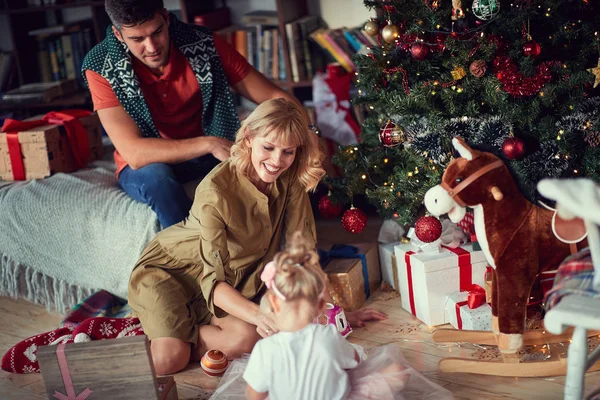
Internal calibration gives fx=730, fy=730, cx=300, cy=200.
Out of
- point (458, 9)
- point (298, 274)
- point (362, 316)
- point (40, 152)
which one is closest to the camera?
point (298, 274)

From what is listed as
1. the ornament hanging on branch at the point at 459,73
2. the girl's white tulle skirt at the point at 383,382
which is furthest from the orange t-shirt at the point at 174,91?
the girl's white tulle skirt at the point at 383,382

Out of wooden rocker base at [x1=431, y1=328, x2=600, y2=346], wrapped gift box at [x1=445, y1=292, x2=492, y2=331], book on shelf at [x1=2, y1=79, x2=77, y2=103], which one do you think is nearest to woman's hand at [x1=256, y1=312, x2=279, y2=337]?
wooden rocker base at [x1=431, y1=328, x2=600, y2=346]

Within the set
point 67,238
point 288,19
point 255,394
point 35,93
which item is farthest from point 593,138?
point 35,93

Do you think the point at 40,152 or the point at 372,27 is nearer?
the point at 372,27

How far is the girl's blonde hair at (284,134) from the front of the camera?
80.7 inches

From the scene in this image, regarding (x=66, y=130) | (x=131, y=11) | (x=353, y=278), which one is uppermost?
(x=131, y=11)

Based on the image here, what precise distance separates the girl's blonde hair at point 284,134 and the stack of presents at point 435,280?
1.38 feet

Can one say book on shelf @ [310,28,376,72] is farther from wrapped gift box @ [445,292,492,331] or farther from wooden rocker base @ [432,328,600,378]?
wooden rocker base @ [432,328,600,378]

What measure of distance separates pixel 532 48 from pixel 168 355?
1.45 metres

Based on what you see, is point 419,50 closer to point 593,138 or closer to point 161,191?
point 593,138

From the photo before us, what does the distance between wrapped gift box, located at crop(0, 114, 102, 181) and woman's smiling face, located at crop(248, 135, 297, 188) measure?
3.82 ft

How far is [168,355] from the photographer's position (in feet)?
7.13

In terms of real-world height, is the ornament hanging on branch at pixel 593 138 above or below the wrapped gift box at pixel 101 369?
above

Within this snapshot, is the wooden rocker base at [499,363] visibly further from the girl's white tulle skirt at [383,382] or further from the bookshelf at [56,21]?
the bookshelf at [56,21]
